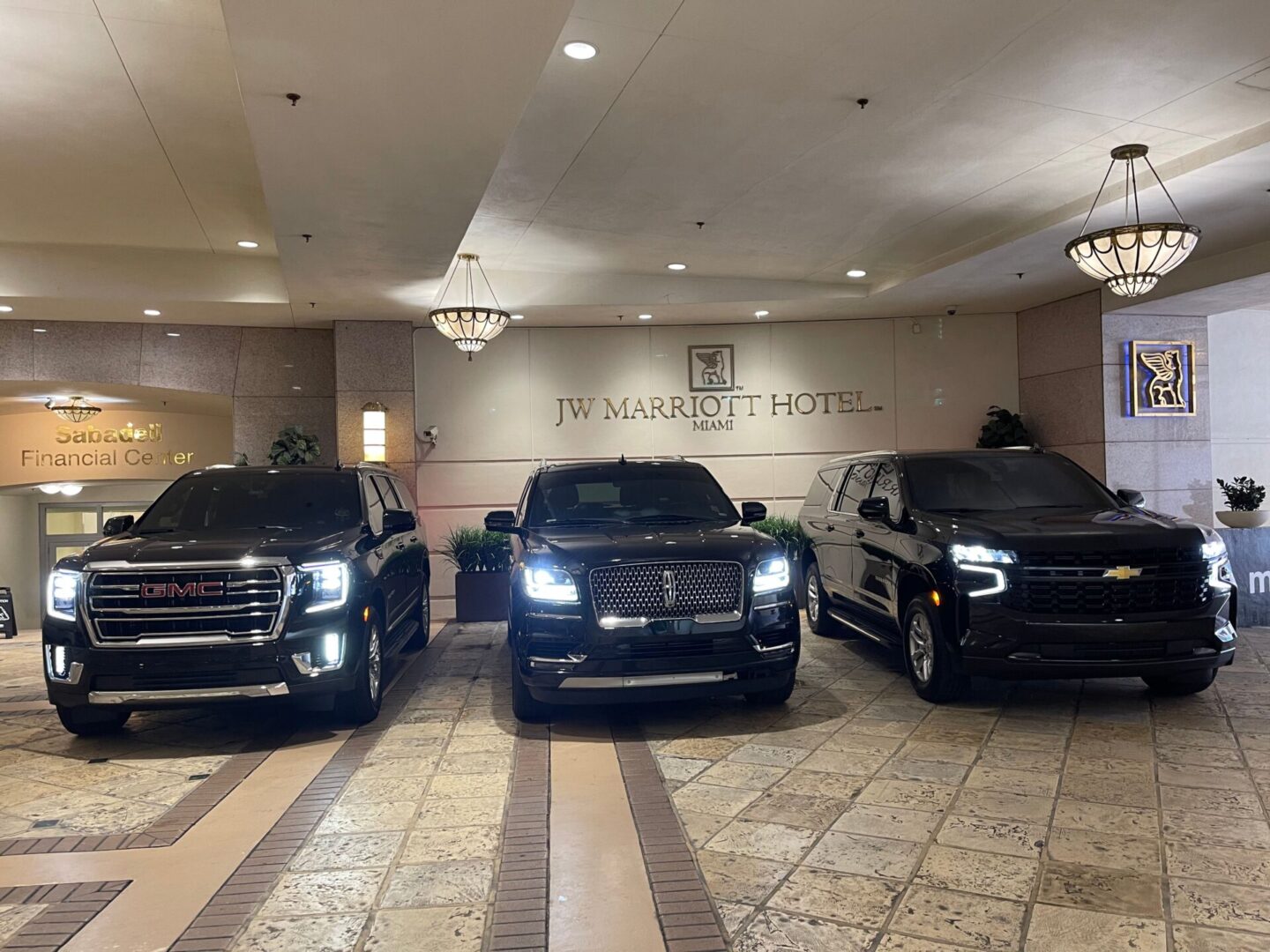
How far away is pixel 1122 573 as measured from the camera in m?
5.45

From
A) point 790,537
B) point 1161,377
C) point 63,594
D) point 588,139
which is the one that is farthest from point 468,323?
point 1161,377

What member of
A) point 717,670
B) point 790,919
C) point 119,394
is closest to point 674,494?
point 717,670

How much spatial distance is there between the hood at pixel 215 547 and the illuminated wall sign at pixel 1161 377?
9929mm

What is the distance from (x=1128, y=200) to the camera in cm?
770

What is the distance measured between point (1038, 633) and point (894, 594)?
124cm

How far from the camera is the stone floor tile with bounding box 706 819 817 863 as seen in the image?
12.1 ft

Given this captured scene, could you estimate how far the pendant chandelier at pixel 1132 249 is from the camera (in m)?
6.65

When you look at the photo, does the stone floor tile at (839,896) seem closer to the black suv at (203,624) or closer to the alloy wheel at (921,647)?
the alloy wheel at (921,647)

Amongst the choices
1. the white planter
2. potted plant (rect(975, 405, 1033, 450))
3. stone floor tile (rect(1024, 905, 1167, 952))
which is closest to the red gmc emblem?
stone floor tile (rect(1024, 905, 1167, 952))

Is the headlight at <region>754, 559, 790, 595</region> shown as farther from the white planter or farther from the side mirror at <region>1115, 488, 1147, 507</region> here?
the white planter

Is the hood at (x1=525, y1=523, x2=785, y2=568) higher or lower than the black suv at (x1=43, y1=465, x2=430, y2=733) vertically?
higher

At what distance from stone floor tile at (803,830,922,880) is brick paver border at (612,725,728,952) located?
1.76ft

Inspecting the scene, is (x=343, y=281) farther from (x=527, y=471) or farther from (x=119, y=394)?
(x=119, y=394)

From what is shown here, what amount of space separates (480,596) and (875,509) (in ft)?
18.3
